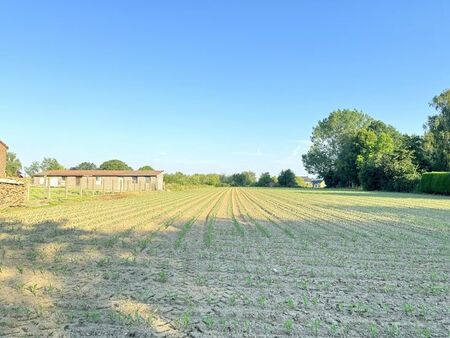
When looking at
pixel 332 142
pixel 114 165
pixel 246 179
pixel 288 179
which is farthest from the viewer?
pixel 246 179

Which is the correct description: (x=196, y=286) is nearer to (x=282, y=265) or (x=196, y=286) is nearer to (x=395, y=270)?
(x=282, y=265)

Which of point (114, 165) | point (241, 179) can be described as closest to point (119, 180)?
point (114, 165)

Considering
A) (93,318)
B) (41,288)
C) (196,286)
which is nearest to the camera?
(93,318)

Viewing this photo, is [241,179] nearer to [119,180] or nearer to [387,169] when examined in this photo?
[119,180]

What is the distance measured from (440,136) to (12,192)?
161ft

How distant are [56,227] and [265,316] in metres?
7.64

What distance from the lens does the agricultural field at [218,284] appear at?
145 inches

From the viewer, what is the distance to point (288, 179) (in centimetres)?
8700

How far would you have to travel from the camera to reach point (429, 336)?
3.56m

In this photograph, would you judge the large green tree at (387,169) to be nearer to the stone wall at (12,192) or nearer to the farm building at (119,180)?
the farm building at (119,180)

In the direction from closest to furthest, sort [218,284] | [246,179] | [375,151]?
[218,284] → [375,151] → [246,179]

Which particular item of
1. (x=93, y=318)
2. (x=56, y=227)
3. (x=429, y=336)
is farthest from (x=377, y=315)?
(x=56, y=227)

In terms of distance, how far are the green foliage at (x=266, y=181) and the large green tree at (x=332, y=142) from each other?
1380 cm

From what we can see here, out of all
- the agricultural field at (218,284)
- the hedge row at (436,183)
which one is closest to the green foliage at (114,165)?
the hedge row at (436,183)
